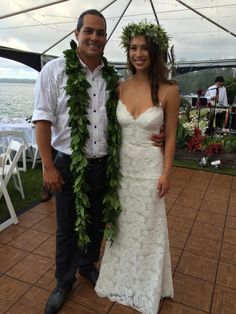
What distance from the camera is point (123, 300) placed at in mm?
1840

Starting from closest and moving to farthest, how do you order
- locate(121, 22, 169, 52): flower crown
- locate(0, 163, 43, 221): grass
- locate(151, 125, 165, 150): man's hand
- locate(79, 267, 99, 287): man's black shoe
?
locate(121, 22, 169, 52): flower crown < locate(151, 125, 165, 150): man's hand < locate(79, 267, 99, 287): man's black shoe < locate(0, 163, 43, 221): grass

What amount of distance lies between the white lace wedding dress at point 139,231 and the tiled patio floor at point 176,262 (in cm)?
12

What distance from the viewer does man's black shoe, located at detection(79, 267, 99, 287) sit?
6.53 feet

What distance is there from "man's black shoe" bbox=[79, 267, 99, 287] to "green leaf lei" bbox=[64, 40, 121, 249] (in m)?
0.36

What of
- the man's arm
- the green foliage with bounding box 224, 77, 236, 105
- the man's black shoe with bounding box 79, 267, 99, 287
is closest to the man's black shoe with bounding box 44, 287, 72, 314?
the man's black shoe with bounding box 79, 267, 99, 287

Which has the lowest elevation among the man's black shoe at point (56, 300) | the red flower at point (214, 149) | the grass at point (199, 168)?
Result: the grass at point (199, 168)

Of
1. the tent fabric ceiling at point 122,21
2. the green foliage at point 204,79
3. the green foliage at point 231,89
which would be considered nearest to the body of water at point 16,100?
the tent fabric ceiling at point 122,21

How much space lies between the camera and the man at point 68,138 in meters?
1.50

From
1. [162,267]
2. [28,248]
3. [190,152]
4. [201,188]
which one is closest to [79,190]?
[162,267]

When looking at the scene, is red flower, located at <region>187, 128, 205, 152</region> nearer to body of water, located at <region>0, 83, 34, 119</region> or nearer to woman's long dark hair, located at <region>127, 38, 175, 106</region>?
body of water, located at <region>0, 83, 34, 119</region>

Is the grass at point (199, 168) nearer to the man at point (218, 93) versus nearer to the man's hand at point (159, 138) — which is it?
the man at point (218, 93)

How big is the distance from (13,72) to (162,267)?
18.1ft

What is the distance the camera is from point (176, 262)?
2271mm

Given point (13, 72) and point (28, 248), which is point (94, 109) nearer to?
point (28, 248)
